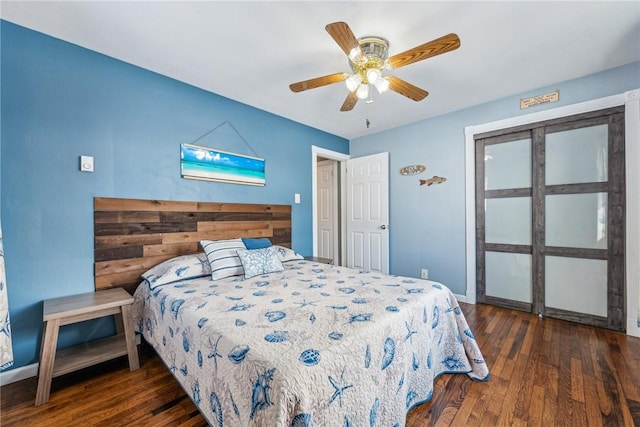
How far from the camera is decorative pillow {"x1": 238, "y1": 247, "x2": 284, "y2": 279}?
2275 millimetres

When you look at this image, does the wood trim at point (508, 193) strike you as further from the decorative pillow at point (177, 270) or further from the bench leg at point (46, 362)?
the bench leg at point (46, 362)

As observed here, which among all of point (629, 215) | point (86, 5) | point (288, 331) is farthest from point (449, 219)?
point (86, 5)

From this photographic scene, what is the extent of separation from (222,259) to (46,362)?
1175 millimetres

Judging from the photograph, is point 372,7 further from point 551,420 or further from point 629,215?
point 629,215

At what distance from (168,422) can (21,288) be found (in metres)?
1.41

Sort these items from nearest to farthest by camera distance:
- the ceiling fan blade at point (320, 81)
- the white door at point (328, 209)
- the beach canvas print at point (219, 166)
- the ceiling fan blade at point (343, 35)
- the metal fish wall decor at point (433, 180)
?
the ceiling fan blade at point (343, 35)
the ceiling fan blade at point (320, 81)
the beach canvas print at point (219, 166)
the metal fish wall decor at point (433, 180)
the white door at point (328, 209)

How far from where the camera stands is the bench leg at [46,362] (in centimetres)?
156

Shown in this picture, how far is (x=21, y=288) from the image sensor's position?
178cm

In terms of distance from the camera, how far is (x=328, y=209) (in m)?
→ 4.87

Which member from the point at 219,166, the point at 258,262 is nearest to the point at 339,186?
the point at 219,166

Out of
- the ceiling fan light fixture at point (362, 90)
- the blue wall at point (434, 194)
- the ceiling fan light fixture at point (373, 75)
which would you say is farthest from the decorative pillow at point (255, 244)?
the blue wall at point (434, 194)

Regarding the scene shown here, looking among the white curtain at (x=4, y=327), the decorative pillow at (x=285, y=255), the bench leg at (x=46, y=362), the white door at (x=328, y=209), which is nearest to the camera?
the white curtain at (x=4, y=327)

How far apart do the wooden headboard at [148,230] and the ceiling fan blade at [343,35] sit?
1962 mm

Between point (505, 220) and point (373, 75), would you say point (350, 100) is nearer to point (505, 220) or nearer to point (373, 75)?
point (373, 75)
